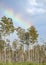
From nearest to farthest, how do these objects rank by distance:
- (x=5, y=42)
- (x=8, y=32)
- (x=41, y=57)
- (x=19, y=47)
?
(x=8, y=32), (x=5, y=42), (x=19, y=47), (x=41, y=57)

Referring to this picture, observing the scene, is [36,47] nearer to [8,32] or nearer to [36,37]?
[36,37]

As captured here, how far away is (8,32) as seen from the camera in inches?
2454

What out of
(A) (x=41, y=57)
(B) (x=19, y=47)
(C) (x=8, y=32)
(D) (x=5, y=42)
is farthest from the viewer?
(A) (x=41, y=57)

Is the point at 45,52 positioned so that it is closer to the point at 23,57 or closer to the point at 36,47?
the point at 36,47

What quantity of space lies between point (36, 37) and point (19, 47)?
9276 mm

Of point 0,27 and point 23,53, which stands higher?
point 0,27

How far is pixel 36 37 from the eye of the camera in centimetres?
6831

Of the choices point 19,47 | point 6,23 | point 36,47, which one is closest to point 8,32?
point 6,23

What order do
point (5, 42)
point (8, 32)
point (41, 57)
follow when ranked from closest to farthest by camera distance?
point (8, 32), point (5, 42), point (41, 57)

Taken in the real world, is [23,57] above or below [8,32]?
below

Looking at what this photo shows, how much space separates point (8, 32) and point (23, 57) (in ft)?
55.6

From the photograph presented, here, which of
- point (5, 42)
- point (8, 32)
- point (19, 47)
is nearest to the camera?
point (8, 32)

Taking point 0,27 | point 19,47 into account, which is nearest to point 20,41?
point 19,47

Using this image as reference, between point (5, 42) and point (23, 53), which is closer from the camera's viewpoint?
point (5, 42)
